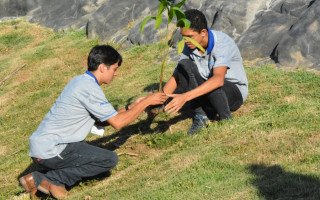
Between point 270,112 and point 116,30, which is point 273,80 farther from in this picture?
point 116,30

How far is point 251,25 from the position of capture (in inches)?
403

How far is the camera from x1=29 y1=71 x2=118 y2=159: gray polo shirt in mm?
5191

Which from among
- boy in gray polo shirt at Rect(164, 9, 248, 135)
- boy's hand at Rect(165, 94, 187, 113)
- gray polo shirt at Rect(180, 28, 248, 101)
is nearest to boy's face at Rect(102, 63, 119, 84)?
boy's hand at Rect(165, 94, 187, 113)

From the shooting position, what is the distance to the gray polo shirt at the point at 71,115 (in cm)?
519

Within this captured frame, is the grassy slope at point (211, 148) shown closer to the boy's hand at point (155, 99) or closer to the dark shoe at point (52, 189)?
the dark shoe at point (52, 189)

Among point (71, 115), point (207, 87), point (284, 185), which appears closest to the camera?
point (284, 185)

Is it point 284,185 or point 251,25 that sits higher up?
point 284,185

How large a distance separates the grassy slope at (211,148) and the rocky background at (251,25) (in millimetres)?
703

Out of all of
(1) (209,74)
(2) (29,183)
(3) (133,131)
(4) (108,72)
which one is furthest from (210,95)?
(2) (29,183)

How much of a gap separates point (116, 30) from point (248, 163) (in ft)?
29.8

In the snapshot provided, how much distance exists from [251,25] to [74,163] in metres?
6.15

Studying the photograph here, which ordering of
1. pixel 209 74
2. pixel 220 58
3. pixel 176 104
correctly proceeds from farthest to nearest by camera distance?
pixel 209 74 < pixel 220 58 < pixel 176 104

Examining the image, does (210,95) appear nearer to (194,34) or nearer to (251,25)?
(194,34)

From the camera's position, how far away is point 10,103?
10.8 metres
